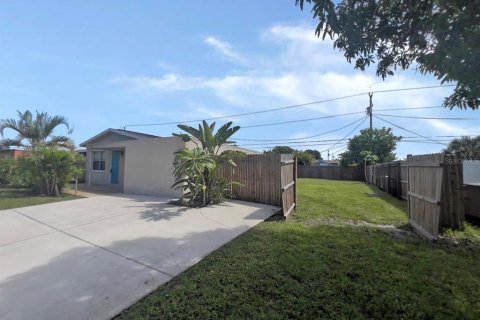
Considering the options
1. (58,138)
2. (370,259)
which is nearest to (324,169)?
(58,138)

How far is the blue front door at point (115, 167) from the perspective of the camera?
15.8 metres

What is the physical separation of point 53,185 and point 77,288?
10.1 metres

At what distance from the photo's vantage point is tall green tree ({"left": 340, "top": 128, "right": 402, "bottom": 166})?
29953 mm

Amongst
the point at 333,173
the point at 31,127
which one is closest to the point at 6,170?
the point at 31,127

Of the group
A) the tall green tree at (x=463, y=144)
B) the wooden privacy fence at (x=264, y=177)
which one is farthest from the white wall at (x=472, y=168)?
the tall green tree at (x=463, y=144)

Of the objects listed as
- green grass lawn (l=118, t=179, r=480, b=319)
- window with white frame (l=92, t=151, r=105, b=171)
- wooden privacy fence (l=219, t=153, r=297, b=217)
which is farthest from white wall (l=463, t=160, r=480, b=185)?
window with white frame (l=92, t=151, r=105, b=171)

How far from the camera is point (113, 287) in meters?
3.45

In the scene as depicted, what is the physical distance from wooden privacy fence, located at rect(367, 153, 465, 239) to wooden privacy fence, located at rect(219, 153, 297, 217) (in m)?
3.26

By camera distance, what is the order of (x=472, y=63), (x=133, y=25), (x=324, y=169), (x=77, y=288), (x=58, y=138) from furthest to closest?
(x=324, y=169) → (x=58, y=138) → (x=133, y=25) → (x=77, y=288) → (x=472, y=63)

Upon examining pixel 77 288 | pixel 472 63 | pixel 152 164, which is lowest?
pixel 77 288

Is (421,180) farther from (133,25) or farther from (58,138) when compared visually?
(58,138)

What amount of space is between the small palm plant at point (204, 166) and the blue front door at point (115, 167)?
7.72 meters

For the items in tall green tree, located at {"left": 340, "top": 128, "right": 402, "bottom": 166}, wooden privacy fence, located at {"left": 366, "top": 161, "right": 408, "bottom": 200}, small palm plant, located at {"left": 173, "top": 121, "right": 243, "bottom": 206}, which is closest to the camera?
small palm plant, located at {"left": 173, "top": 121, "right": 243, "bottom": 206}

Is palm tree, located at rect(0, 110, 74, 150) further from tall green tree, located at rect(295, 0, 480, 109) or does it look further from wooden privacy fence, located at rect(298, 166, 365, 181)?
wooden privacy fence, located at rect(298, 166, 365, 181)
